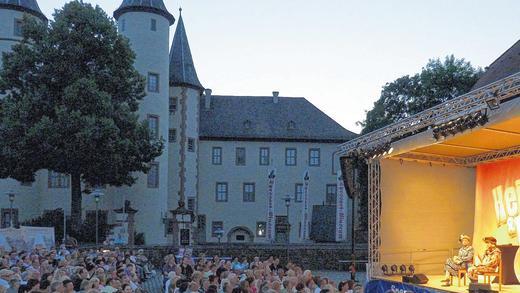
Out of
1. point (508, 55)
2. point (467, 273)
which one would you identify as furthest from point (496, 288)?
point (508, 55)

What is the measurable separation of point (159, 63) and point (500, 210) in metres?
26.1

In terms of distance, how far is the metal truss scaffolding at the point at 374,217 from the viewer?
17656mm

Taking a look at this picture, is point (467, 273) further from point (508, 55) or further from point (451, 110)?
point (508, 55)

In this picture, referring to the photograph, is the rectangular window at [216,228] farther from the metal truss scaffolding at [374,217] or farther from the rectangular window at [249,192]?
the metal truss scaffolding at [374,217]

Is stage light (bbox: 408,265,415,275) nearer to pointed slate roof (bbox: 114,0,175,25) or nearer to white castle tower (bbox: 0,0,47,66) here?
pointed slate roof (bbox: 114,0,175,25)

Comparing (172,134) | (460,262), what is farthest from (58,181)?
(460,262)

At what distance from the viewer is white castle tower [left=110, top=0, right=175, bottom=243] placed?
38.8m

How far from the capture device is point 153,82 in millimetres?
39500

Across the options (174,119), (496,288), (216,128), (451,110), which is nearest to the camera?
(451,110)

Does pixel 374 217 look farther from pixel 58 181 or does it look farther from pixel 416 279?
pixel 58 181

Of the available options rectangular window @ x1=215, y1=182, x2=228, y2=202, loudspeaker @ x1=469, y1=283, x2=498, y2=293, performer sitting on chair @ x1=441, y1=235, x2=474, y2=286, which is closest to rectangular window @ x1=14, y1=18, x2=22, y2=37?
rectangular window @ x1=215, y1=182, x2=228, y2=202

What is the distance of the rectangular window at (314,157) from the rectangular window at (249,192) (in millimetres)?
4490

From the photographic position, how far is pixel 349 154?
60.2ft

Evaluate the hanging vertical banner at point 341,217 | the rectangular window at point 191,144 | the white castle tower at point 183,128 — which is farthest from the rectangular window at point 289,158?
the hanging vertical banner at point 341,217
